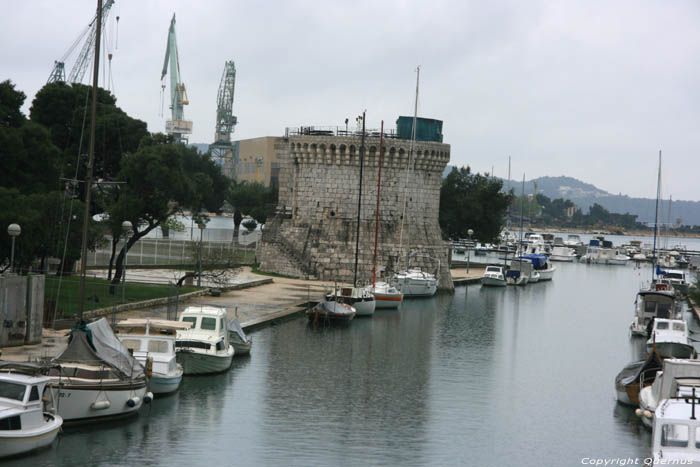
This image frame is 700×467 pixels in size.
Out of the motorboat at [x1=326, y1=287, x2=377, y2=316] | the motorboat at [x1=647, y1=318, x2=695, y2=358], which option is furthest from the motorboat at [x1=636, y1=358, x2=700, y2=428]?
the motorboat at [x1=326, y1=287, x2=377, y2=316]

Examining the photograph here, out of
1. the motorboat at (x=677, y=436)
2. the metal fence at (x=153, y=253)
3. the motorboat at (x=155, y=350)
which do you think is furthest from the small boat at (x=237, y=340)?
the metal fence at (x=153, y=253)

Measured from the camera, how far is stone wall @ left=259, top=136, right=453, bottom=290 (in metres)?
63.0

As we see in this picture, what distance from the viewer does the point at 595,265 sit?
126375 mm

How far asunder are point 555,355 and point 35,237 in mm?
23327

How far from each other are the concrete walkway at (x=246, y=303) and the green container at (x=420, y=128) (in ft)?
42.8

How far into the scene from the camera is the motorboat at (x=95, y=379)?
76.0 ft

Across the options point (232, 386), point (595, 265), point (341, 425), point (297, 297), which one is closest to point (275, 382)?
point (232, 386)

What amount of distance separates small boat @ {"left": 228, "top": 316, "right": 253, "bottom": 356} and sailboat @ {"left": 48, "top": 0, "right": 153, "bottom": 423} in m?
9.11

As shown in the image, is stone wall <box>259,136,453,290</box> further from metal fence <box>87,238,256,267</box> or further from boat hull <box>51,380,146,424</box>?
boat hull <box>51,380,146,424</box>

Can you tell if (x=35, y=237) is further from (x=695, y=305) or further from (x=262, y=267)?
(x=695, y=305)

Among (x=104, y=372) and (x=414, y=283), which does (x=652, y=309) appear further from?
(x=104, y=372)

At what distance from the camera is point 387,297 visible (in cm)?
5466

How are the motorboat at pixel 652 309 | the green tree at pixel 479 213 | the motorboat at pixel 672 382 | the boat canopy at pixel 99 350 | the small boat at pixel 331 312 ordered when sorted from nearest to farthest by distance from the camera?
1. the boat canopy at pixel 99 350
2. the motorboat at pixel 672 382
3. the small boat at pixel 331 312
4. the motorboat at pixel 652 309
5. the green tree at pixel 479 213

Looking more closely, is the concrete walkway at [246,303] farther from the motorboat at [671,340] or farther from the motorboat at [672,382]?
the motorboat at [672,382]
